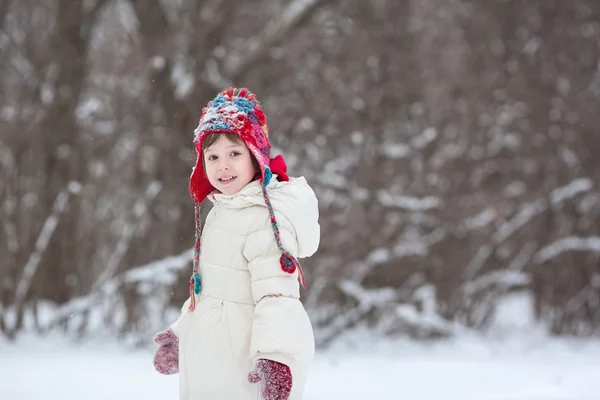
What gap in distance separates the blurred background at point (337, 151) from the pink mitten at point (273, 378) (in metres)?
3.45

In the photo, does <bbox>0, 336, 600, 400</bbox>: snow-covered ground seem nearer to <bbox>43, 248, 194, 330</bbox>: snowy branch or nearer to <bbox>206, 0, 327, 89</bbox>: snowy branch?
<bbox>43, 248, 194, 330</bbox>: snowy branch

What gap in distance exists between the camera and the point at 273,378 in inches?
78.5

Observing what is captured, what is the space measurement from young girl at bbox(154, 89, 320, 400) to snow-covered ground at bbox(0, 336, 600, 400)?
206 cm

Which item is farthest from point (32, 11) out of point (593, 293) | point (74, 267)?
point (593, 293)

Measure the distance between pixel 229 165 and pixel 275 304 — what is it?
0.49 m

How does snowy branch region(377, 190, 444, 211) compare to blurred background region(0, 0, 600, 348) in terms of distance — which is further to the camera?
snowy branch region(377, 190, 444, 211)

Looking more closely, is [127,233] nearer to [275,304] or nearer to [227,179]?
[227,179]

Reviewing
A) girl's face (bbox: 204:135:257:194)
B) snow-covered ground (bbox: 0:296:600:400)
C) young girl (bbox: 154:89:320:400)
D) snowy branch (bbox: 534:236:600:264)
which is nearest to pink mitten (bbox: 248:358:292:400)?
young girl (bbox: 154:89:320:400)

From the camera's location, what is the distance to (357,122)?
5789 mm

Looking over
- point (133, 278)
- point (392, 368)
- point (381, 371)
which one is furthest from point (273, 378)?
point (133, 278)

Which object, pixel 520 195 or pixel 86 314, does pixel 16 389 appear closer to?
pixel 86 314

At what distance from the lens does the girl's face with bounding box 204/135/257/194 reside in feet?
7.48

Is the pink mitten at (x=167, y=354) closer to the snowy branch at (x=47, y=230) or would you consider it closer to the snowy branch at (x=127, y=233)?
the snowy branch at (x=127, y=233)

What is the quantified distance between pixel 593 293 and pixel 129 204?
4.07 metres
